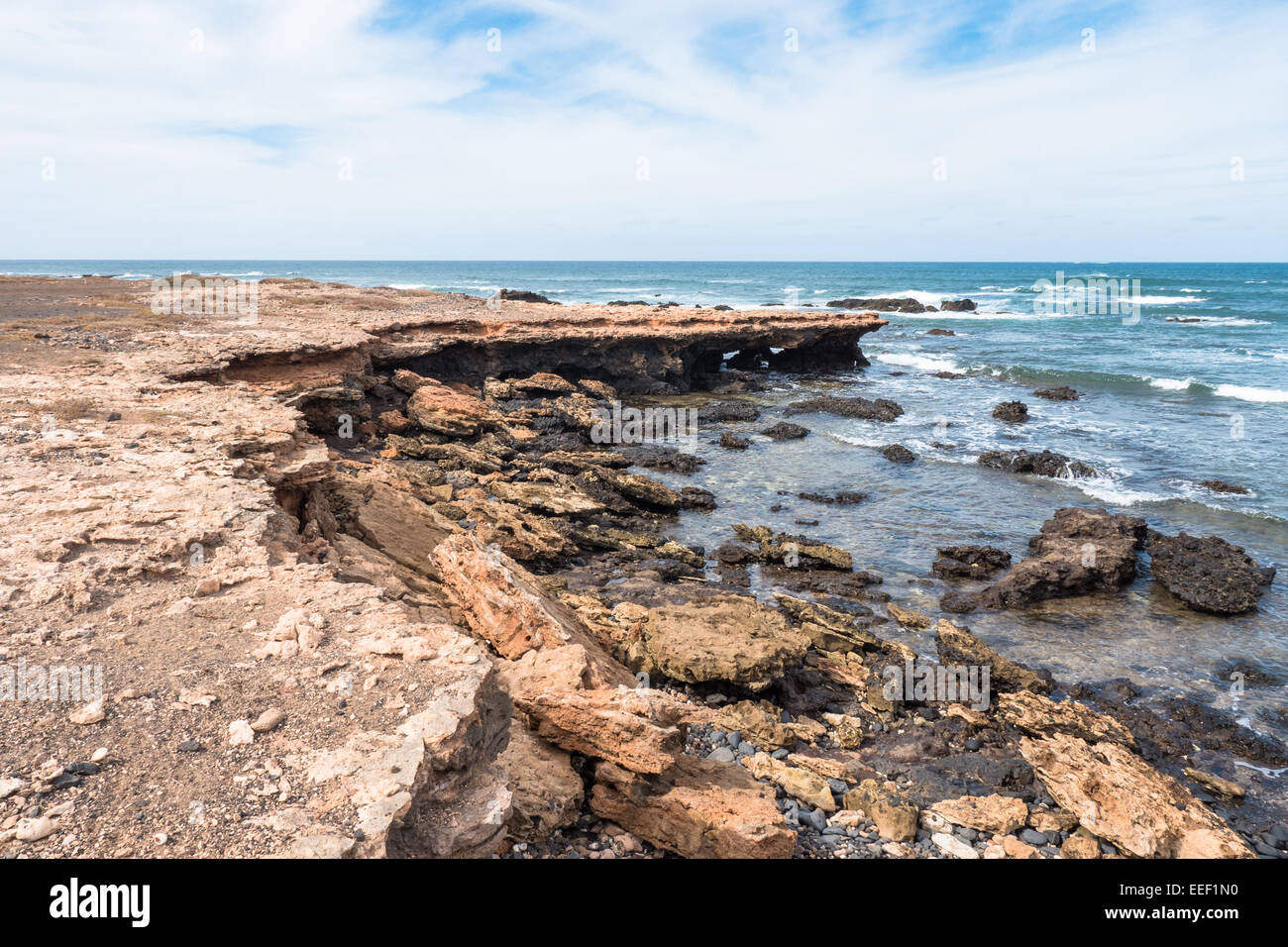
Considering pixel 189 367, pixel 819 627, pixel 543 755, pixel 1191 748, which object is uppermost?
pixel 189 367

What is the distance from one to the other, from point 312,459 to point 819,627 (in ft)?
25.4

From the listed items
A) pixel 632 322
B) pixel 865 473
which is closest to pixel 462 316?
pixel 632 322

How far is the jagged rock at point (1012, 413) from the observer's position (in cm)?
2700

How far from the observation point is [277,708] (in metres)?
4.45

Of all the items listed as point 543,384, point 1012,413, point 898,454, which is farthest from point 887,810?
point 1012,413

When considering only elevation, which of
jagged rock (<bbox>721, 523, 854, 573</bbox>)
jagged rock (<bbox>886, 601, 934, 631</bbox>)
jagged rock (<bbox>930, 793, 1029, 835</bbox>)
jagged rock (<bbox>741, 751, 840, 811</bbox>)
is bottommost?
jagged rock (<bbox>930, 793, 1029, 835</bbox>)

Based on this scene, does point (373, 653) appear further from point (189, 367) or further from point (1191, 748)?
point (189, 367)

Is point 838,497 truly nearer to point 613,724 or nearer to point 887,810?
point 887,810

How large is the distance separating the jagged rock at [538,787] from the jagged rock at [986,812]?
4.20 meters

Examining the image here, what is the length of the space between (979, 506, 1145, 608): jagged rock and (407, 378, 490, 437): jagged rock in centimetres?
1422

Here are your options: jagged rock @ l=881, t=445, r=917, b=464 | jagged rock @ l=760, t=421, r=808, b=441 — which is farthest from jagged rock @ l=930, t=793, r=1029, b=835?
jagged rock @ l=760, t=421, r=808, b=441

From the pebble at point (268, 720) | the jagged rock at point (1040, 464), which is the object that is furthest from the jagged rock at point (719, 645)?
the jagged rock at point (1040, 464)

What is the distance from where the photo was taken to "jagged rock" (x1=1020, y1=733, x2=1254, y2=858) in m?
6.92

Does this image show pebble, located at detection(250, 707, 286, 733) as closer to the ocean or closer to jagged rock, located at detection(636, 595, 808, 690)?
jagged rock, located at detection(636, 595, 808, 690)
